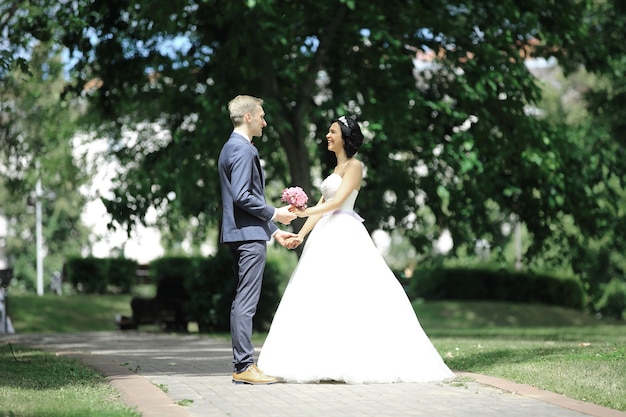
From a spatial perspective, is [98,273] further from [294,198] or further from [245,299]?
[245,299]

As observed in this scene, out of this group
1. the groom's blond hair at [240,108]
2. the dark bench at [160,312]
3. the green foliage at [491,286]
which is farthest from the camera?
the green foliage at [491,286]

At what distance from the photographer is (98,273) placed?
35.9m

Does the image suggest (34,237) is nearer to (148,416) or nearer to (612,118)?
(612,118)

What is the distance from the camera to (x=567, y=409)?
7789 millimetres

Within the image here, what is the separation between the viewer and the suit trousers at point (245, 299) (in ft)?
31.4

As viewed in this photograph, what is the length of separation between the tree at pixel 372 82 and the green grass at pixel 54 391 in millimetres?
7713

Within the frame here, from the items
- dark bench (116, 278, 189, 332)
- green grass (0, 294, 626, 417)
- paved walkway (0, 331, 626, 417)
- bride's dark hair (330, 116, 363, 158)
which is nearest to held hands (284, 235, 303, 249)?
bride's dark hair (330, 116, 363, 158)

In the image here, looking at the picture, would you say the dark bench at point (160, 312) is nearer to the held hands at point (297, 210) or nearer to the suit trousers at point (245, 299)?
the held hands at point (297, 210)

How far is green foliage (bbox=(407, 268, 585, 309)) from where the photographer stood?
121ft

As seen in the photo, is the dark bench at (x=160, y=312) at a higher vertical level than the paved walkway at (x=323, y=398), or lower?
higher

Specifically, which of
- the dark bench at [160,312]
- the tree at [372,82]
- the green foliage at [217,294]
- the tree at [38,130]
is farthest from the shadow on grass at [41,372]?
the dark bench at [160,312]

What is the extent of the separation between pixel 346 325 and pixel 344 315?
106 mm

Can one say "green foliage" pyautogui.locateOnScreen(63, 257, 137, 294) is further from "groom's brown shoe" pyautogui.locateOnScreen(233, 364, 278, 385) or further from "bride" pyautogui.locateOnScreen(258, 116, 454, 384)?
"groom's brown shoe" pyautogui.locateOnScreen(233, 364, 278, 385)

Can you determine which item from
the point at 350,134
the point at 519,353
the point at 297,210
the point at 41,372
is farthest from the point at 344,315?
the point at 519,353
